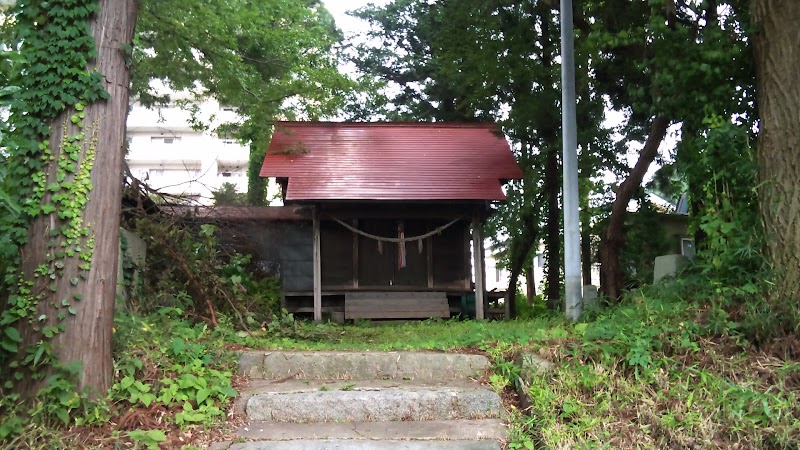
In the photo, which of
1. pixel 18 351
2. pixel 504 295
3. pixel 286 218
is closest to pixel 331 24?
pixel 286 218

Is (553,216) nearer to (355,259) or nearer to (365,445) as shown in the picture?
(355,259)

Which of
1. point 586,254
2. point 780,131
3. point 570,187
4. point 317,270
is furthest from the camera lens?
point 586,254

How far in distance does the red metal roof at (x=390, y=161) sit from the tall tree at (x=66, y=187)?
6483 millimetres

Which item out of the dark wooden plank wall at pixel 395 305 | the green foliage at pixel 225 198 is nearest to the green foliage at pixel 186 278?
the green foliage at pixel 225 198

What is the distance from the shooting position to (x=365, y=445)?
4.09 meters

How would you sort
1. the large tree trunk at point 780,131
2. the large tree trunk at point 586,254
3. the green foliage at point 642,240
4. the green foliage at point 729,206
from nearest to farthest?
the large tree trunk at point 780,131
the green foliage at point 729,206
the green foliage at point 642,240
the large tree trunk at point 586,254

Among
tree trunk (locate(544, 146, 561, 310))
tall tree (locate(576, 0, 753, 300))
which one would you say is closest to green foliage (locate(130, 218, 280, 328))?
tall tree (locate(576, 0, 753, 300))

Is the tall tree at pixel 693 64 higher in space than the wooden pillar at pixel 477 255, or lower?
higher

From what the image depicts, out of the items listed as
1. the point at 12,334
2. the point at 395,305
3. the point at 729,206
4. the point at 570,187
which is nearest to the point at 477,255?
the point at 395,305

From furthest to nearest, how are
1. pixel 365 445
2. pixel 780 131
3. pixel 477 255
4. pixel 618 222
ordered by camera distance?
pixel 477 255, pixel 618 222, pixel 780 131, pixel 365 445

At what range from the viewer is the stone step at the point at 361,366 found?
5391 millimetres

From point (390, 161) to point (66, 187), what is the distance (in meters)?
8.29

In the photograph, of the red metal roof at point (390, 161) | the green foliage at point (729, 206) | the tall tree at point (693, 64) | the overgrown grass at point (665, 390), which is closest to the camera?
the overgrown grass at point (665, 390)

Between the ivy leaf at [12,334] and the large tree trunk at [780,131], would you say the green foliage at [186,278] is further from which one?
the large tree trunk at [780,131]
